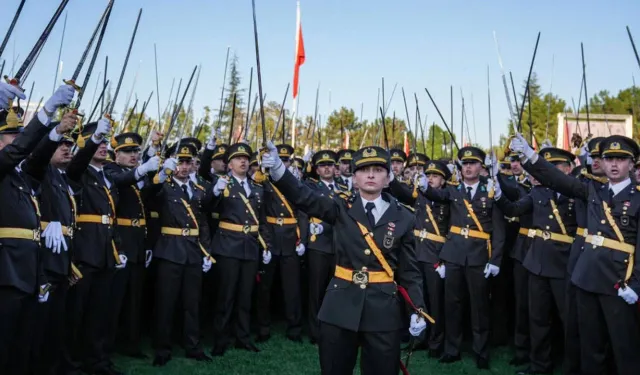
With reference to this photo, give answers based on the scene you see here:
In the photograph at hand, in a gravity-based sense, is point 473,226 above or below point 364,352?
above

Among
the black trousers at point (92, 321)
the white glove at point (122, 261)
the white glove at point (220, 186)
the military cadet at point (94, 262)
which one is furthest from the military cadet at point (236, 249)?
the black trousers at point (92, 321)

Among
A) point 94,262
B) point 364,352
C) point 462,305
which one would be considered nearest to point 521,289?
point 462,305

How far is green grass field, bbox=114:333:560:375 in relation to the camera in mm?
7055

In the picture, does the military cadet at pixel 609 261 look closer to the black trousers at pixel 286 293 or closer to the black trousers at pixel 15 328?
the black trousers at pixel 286 293

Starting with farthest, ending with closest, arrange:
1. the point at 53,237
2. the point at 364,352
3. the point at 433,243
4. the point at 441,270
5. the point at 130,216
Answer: the point at 433,243 → the point at 441,270 → the point at 130,216 → the point at 53,237 → the point at 364,352

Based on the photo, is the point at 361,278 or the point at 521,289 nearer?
the point at 361,278

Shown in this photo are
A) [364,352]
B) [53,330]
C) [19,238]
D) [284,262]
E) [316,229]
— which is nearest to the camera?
[364,352]

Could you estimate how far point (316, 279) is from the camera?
8.82m

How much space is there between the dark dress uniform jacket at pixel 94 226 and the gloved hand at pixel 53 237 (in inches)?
31.9

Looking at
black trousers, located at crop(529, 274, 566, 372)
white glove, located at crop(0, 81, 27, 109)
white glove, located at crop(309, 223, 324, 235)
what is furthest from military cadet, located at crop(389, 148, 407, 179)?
white glove, located at crop(0, 81, 27, 109)

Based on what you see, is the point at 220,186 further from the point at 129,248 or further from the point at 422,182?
the point at 422,182

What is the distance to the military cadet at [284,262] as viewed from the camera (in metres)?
8.84

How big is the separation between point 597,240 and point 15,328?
5.29m

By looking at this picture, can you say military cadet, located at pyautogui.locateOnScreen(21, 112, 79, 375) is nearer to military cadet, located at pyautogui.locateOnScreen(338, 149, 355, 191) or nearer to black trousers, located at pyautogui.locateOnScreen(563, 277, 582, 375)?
black trousers, located at pyautogui.locateOnScreen(563, 277, 582, 375)
